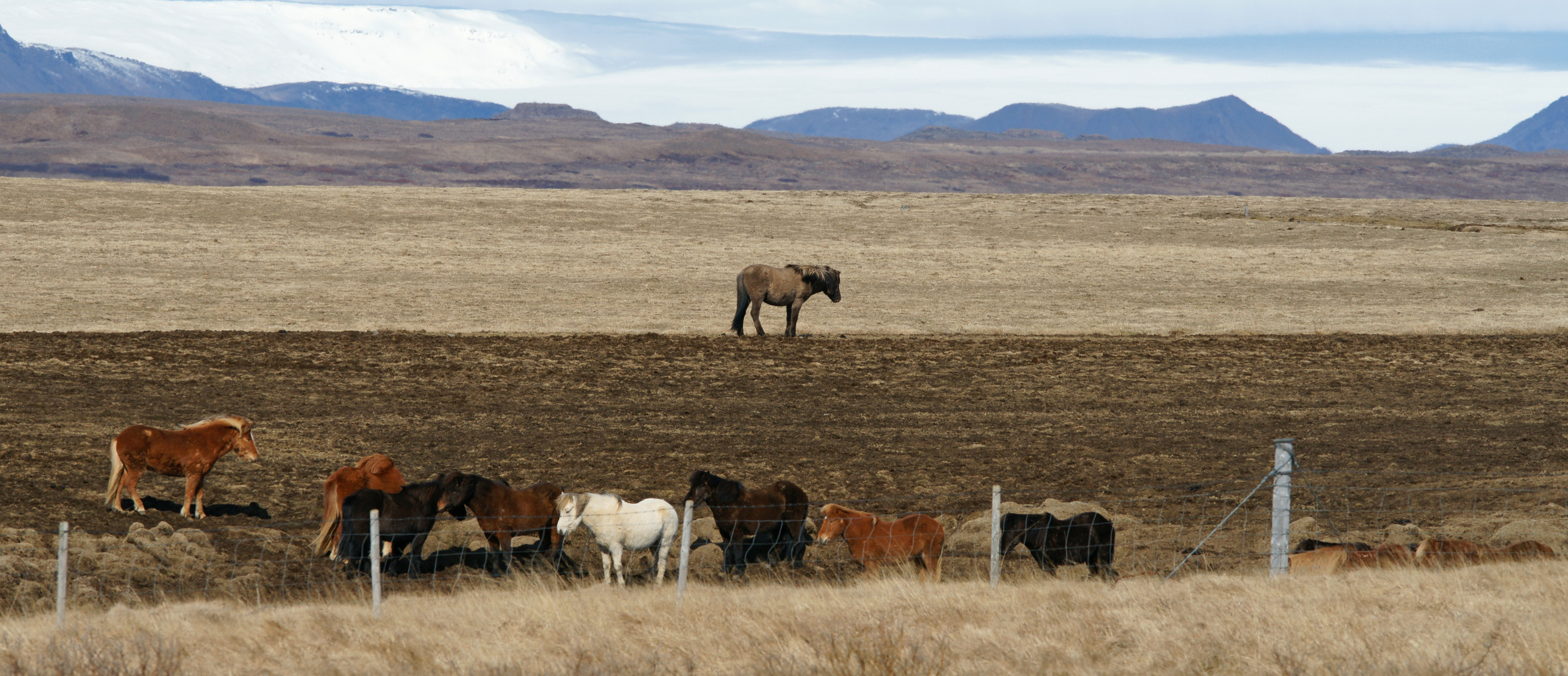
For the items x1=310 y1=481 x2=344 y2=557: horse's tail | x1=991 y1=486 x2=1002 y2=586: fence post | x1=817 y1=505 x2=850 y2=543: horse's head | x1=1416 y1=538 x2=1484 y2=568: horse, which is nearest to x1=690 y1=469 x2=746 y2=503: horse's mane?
x1=817 y1=505 x2=850 y2=543: horse's head

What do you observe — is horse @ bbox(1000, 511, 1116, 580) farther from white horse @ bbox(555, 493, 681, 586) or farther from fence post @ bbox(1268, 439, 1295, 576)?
white horse @ bbox(555, 493, 681, 586)

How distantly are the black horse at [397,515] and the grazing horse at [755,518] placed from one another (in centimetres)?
201

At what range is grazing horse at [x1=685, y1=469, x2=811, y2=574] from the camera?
942cm

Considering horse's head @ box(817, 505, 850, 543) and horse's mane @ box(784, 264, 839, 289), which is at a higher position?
horse's mane @ box(784, 264, 839, 289)

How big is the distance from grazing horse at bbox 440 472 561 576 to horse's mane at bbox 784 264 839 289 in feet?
52.1

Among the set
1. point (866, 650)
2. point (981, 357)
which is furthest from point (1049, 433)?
point (866, 650)

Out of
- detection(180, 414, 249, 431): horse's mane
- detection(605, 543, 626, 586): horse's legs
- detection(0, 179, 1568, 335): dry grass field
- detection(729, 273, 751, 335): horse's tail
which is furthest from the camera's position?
detection(0, 179, 1568, 335): dry grass field

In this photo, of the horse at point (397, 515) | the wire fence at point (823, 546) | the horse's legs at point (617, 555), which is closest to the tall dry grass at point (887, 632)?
the wire fence at point (823, 546)

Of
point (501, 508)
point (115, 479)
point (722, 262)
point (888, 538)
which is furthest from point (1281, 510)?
point (722, 262)

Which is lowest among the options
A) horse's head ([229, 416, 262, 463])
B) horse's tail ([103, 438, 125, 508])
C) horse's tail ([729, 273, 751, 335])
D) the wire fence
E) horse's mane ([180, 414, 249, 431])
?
the wire fence

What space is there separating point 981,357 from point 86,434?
45.3ft

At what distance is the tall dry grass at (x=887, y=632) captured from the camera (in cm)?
621

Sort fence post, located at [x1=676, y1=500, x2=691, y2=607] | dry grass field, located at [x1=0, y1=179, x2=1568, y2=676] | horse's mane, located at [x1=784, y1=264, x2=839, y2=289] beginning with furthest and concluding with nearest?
horse's mane, located at [x1=784, y1=264, x2=839, y2=289], fence post, located at [x1=676, y1=500, x2=691, y2=607], dry grass field, located at [x1=0, y1=179, x2=1568, y2=676]

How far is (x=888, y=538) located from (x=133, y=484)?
6.99 metres
